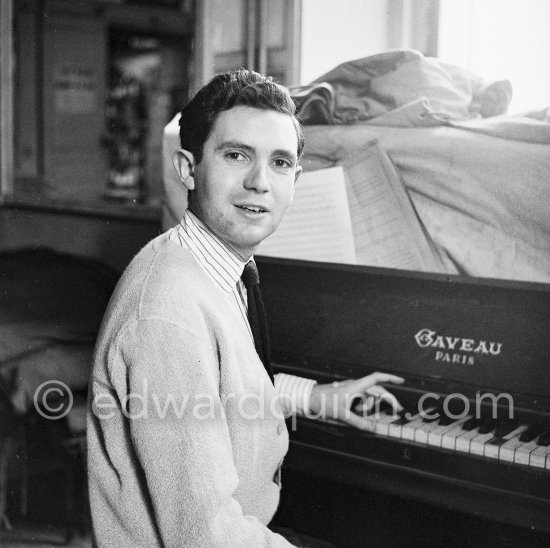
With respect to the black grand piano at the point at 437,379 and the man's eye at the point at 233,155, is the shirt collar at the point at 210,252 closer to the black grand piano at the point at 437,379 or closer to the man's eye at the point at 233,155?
the man's eye at the point at 233,155

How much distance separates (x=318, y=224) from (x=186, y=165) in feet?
2.59

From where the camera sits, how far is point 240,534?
124 cm

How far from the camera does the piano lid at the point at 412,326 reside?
79.3 inches

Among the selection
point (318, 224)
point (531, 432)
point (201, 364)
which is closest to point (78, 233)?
point (318, 224)

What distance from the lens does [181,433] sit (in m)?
1.20

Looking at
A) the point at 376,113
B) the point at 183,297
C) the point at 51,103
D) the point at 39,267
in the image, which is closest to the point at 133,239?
the point at 39,267

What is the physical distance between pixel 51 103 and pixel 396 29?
8.07 ft

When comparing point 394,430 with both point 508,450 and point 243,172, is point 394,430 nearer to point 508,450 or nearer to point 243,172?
point 508,450

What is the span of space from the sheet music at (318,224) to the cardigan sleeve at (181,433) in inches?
38.0

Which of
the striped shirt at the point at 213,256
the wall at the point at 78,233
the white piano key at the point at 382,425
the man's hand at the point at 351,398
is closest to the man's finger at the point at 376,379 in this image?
the man's hand at the point at 351,398

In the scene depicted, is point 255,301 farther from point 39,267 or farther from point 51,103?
point 51,103

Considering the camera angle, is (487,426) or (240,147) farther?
(487,426)

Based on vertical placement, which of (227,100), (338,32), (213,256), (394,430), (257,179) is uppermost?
(338,32)

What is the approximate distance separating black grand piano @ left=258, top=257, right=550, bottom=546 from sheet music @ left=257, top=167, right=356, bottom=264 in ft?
0.14
